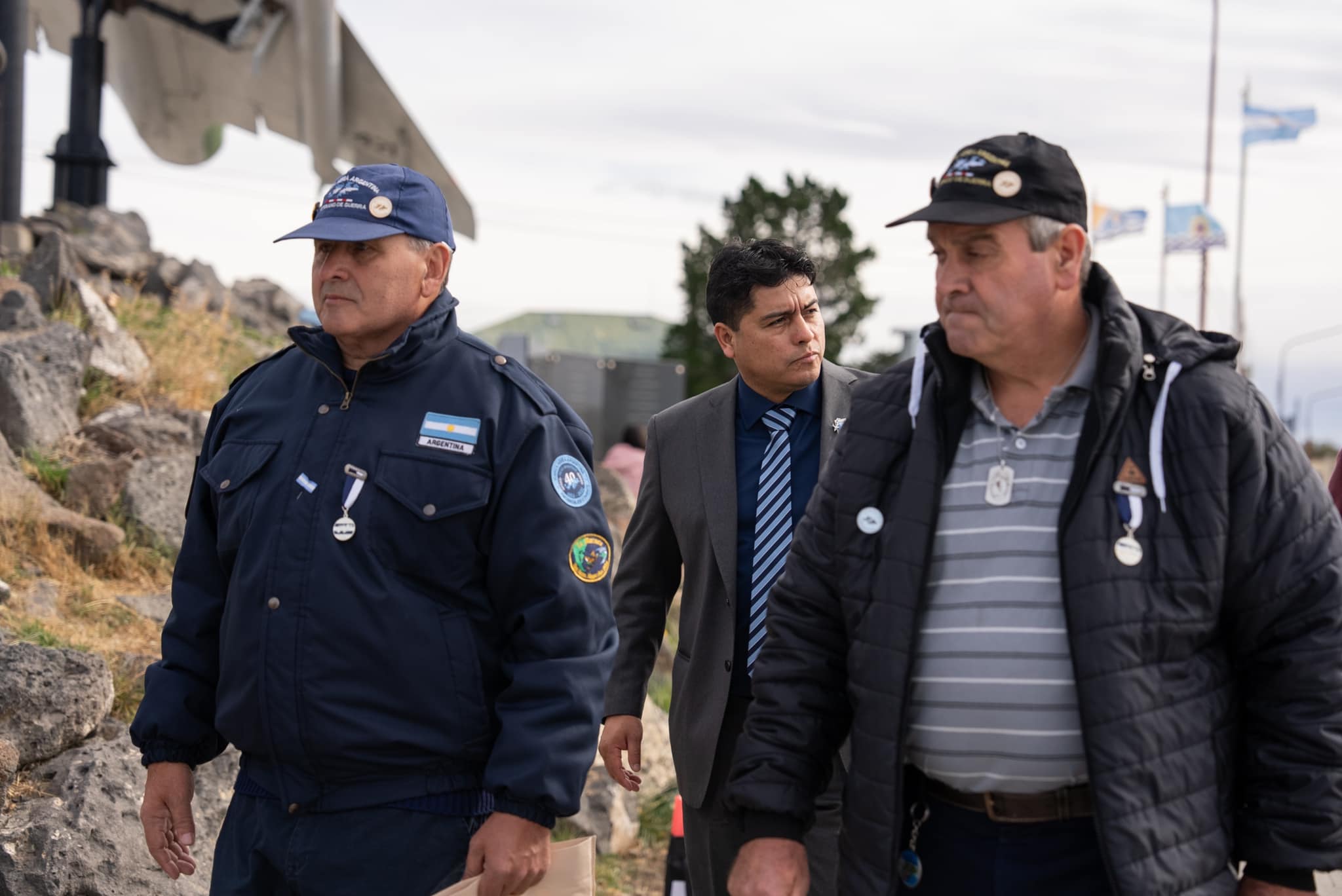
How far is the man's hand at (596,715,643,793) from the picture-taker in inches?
157

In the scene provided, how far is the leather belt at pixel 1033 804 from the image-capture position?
2.41 metres

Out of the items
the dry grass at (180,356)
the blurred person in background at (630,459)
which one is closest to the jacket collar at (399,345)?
the dry grass at (180,356)

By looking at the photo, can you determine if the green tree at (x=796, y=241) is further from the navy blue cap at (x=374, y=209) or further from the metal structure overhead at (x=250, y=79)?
the navy blue cap at (x=374, y=209)

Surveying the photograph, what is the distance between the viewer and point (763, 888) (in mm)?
2562

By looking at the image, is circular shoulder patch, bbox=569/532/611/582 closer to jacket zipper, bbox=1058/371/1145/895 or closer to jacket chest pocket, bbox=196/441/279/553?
jacket chest pocket, bbox=196/441/279/553

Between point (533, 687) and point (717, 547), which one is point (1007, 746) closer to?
point (533, 687)

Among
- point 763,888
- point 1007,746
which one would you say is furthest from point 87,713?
point 1007,746

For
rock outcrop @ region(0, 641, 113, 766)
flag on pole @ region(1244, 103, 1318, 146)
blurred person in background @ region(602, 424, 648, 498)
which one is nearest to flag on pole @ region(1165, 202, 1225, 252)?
flag on pole @ region(1244, 103, 1318, 146)

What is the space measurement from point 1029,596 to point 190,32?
1597 centimetres

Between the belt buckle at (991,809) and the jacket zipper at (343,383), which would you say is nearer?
the belt buckle at (991,809)

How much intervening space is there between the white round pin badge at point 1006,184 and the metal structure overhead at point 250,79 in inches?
556

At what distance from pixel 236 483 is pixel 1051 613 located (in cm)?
173

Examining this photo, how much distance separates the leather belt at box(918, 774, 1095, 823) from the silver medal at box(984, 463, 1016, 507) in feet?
1.67

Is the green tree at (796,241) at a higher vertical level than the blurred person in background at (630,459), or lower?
higher
